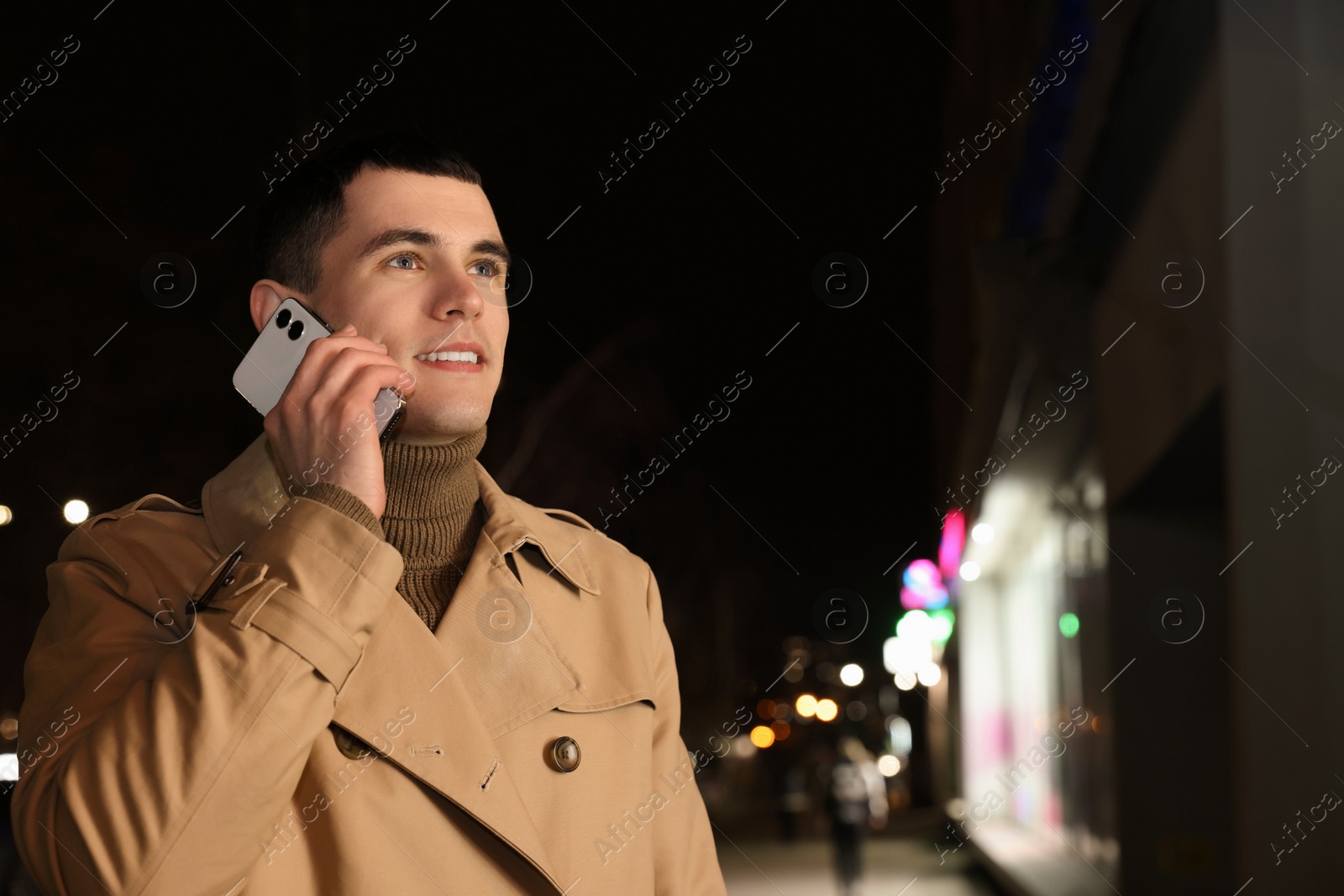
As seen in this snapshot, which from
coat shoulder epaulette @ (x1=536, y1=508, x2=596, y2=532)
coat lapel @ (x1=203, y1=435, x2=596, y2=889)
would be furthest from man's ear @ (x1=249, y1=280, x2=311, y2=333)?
coat shoulder epaulette @ (x1=536, y1=508, x2=596, y2=532)

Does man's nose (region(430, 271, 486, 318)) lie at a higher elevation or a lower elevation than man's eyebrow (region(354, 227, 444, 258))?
lower

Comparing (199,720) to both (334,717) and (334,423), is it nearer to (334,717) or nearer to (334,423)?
(334,717)

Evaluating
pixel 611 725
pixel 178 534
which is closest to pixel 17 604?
pixel 178 534

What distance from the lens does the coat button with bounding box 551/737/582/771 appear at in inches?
69.4

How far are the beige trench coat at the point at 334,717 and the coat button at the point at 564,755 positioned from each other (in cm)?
1

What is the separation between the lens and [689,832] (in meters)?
2.04

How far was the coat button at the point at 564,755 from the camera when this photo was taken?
5.78 feet

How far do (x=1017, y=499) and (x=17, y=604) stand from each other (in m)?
8.03

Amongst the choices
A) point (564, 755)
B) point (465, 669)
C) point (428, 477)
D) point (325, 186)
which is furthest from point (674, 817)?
point (325, 186)

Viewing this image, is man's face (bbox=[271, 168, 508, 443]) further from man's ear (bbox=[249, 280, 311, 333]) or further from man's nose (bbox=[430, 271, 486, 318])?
man's ear (bbox=[249, 280, 311, 333])

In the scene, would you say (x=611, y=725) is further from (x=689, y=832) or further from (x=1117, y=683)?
(x=1117, y=683)

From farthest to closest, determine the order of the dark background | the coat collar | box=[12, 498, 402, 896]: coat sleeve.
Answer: the dark background, the coat collar, box=[12, 498, 402, 896]: coat sleeve

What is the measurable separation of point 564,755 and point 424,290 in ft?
2.83

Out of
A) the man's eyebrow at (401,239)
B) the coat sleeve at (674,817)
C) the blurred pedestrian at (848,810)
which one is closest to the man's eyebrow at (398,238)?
the man's eyebrow at (401,239)
